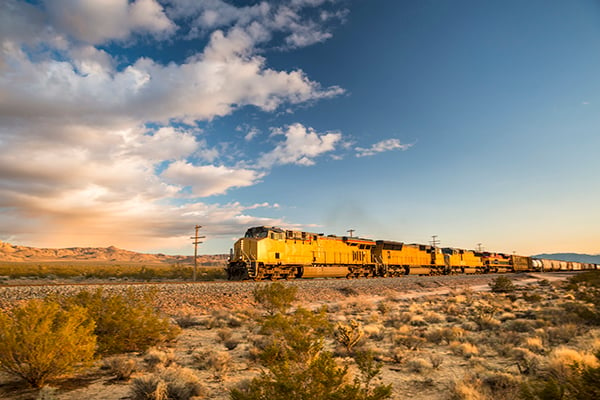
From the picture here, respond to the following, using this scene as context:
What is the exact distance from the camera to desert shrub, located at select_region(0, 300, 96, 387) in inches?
233

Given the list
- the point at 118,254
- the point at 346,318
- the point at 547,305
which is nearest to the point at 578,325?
the point at 547,305

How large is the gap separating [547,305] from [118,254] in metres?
218

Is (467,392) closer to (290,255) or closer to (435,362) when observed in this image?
(435,362)

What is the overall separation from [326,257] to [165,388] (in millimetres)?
26068

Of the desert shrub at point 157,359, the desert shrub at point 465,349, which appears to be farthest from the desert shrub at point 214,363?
the desert shrub at point 465,349

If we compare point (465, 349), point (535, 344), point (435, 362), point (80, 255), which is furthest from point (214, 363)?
point (80, 255)

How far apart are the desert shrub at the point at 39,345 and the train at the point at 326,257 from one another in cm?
1804

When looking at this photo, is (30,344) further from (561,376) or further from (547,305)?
(547,305)

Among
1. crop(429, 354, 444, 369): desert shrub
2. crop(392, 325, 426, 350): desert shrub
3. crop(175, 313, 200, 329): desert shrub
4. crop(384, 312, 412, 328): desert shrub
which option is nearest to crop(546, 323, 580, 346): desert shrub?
crop(392, 325, 426, 350): desert shrub

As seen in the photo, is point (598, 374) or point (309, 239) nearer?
point (598, 374)

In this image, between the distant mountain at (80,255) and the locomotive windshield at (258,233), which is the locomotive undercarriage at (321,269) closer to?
the locomotive windshield at (258,233)

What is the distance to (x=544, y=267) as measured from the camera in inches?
2736

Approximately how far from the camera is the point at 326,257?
1230 inches

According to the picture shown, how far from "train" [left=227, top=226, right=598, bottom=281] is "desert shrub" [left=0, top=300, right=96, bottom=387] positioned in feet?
59.2
